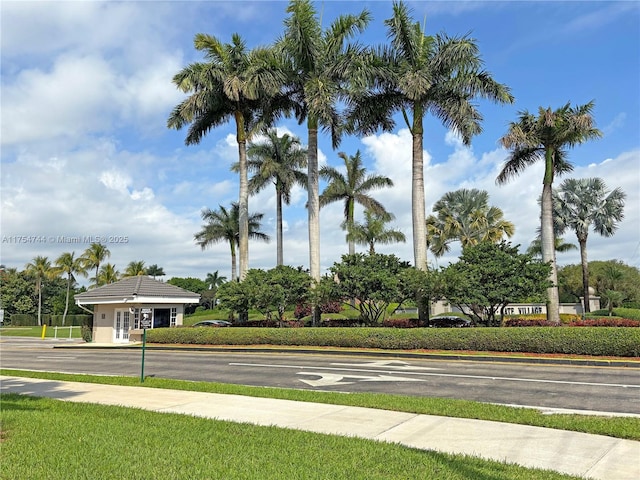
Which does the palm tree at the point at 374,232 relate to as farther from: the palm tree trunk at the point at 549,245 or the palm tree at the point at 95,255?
the palm tree at the point at 95,255

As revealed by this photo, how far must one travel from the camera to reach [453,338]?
792 inches

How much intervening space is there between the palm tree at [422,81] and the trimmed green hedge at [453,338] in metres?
4.59

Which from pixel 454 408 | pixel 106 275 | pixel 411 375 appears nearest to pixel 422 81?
pixel 411 375

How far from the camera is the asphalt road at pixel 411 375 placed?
1100 cm

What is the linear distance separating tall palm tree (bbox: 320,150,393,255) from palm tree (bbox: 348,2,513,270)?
14.4 meters

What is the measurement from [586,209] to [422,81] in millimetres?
24343

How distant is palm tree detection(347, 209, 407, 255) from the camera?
143ft

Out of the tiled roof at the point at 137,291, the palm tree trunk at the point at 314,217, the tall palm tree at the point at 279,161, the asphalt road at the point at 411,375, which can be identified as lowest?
the asphalt road at the point at 411,375

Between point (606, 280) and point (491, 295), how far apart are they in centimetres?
4074

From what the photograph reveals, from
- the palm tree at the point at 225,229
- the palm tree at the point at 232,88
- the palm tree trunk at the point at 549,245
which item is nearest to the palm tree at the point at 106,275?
the palm tree at the point at 225,229

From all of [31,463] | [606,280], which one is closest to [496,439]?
[31,463]

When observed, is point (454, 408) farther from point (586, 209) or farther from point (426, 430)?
point (586, 209)

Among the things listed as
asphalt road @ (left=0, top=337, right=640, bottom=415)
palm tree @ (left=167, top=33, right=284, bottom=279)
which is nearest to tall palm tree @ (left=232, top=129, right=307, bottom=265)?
palm tree @ (left=167, top=33, right=284, bottom=279)

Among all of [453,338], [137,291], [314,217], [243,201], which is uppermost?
[243,201]
